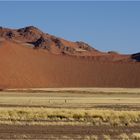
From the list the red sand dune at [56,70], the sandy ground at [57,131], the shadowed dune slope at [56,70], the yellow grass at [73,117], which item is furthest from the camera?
the shadowed dune slope at [56,70]

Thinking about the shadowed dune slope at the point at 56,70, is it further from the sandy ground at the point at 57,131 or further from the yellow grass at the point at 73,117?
the sandy ground at the point at 57,131

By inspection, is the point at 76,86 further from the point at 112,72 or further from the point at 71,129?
→ the point at 71,129

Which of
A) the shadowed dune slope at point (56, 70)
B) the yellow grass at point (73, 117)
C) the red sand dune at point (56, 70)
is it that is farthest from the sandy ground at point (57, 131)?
the shadowed dune slope at point (56, 70)

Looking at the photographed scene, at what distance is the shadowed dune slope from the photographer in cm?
13900

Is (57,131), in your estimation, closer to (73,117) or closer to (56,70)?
(73,117)

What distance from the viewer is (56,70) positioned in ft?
513

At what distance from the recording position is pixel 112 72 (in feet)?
531

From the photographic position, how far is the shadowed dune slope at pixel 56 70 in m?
139

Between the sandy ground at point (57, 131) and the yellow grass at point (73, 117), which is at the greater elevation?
the sandy ground at point (57, 131)

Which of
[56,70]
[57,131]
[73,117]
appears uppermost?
[56,70]

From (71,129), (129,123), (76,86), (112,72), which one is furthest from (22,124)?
(112,72)

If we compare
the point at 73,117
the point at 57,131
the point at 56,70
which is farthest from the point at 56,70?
the point at 57,131

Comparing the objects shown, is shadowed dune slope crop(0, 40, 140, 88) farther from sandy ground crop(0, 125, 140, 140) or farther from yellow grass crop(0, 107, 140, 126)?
sandy ground crop(0, 125, 140, 140)

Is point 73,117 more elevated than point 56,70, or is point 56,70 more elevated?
point 56,70
